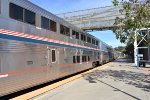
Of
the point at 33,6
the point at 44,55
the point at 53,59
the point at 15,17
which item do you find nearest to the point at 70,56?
the point at 53,59

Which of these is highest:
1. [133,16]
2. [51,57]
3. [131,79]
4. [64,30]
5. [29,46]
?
[133,16]

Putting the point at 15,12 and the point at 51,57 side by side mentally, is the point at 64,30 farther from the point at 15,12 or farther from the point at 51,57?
the point at 15,12

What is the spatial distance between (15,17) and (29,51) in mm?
1578

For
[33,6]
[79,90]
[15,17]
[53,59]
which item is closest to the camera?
[15,17]

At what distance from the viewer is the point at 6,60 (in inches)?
379

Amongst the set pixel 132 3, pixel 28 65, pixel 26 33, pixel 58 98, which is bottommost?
pixel 58 98

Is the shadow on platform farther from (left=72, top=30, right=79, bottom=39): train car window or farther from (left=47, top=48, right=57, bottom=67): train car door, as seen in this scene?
(left=47, top=48, right=57, bottom=67): train car door

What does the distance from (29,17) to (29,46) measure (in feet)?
4.24

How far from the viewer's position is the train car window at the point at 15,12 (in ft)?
34.1

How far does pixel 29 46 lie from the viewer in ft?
37.7

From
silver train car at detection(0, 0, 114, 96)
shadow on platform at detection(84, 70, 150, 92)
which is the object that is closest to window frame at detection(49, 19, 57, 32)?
silver train car at detection(0, 0, 114, 96)

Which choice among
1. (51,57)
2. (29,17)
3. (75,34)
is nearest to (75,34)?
(75,34)

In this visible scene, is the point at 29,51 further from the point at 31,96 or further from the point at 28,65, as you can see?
the point at 31,96

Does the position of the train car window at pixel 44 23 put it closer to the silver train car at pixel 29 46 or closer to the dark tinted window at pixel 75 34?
the silver train car at pixel 29 46
